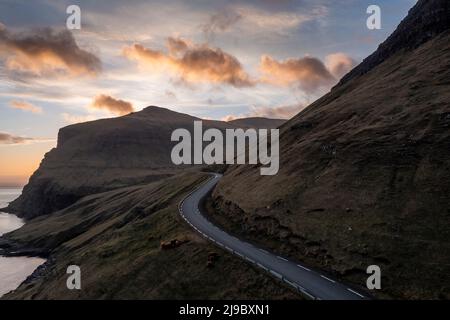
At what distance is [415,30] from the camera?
103812mm

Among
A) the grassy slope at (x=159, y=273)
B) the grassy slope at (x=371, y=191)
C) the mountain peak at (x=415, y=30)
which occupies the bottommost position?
the grassy slope at (x=159, y=273)

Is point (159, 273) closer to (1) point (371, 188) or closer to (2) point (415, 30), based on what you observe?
(1) point (371, 188)

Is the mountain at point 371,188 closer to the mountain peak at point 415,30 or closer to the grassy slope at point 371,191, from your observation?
the grassy slope at point 371,191

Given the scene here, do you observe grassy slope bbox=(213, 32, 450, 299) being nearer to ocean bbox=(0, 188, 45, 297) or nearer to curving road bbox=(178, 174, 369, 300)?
curving road bbox=(178, 174, 369, 300)

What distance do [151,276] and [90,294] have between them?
27.7 ft

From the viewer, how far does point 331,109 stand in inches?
3590

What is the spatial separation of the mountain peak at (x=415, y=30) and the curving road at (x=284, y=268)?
71.6 metres

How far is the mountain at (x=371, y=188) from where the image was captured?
37.5 meters

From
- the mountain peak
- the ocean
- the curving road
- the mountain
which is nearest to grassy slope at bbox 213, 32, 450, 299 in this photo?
the mountain

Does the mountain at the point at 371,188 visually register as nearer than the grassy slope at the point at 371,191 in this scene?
No

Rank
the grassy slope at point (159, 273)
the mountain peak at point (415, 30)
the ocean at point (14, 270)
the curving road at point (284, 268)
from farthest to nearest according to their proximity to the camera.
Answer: the mountain peak at point (415, 30), the ocean at point (14, 270), the grassy slope at point (159, 273), the curving road at point (284, 268)

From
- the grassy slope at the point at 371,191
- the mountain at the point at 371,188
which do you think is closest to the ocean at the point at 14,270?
the grassy slope at the point at 371,191
